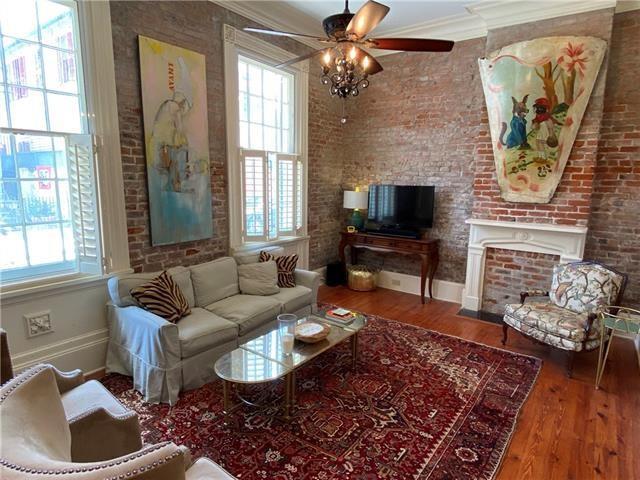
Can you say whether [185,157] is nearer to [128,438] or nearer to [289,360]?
[289,360]

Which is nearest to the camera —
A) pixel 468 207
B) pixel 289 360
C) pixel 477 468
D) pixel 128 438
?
pixel 128 438

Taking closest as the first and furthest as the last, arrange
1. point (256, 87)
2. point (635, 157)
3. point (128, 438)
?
point (128, 438), point (635, 157), point (256, 87)

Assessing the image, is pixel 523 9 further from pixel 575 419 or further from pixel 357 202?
pixel 575 419

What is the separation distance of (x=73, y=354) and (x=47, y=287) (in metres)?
Result: 0.59

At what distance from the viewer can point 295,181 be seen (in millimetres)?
4770

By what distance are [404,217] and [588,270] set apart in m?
2.17

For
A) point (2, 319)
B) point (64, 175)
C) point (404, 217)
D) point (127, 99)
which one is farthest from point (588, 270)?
point (2, 319)

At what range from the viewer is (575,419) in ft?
8.05

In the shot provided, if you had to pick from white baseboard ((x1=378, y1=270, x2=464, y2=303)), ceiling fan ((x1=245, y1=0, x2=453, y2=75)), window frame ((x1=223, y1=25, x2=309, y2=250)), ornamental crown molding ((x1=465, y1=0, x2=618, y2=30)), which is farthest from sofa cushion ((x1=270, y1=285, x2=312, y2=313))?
ornamental crown molding ((x1=465, y1=0, x2=618, y2=30))

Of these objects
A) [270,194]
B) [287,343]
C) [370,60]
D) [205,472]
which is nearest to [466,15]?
[370,60]

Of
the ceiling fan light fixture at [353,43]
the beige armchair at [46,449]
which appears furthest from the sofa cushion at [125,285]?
the ceiling fan light fixture at [353,43]

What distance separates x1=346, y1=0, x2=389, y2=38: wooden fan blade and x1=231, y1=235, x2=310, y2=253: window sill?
2528 mm

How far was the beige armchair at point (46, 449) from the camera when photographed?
0.82m

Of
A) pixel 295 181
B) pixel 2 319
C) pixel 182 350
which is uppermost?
pixel 295 181
